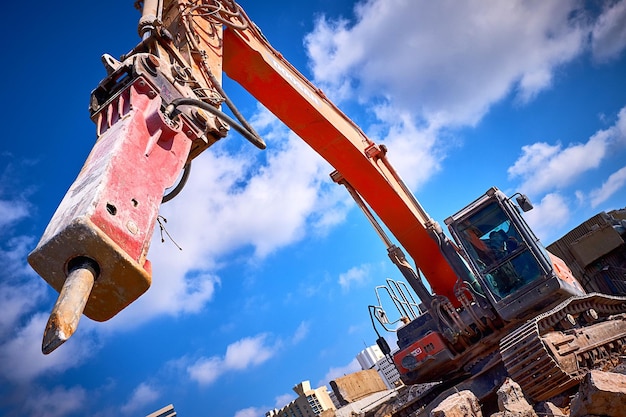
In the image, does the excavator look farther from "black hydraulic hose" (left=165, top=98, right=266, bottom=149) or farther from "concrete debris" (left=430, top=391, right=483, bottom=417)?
"concrete debris" (left=430, top=391, right=483, bottom=417)

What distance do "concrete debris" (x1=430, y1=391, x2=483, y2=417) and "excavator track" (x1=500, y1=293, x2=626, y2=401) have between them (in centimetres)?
145

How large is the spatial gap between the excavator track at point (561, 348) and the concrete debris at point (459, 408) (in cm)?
145

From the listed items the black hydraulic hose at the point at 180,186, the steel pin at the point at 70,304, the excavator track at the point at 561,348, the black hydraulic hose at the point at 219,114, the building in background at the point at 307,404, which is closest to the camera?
the steel pin at the point at 70,304

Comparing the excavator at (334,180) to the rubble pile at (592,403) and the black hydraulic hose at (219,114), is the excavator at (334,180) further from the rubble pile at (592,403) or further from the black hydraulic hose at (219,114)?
the rubble pile at (592,403)

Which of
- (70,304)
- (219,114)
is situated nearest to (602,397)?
(70,304)

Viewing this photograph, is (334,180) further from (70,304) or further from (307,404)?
(307,404)

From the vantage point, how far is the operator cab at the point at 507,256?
5.72m

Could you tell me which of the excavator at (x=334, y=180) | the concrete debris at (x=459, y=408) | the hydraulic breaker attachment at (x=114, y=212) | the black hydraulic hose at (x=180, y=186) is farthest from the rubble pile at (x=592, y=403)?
the black hydraulic hose at (x=180, y=186)

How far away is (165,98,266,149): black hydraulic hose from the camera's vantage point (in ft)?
8.28

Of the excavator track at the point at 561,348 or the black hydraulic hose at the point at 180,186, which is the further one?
the excavator track at the point at 561,348

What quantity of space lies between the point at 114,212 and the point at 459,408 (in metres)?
2.57

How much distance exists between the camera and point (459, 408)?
2828mm

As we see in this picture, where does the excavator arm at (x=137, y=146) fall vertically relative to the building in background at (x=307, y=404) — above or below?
above

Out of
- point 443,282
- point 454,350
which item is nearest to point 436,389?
point 454,350
